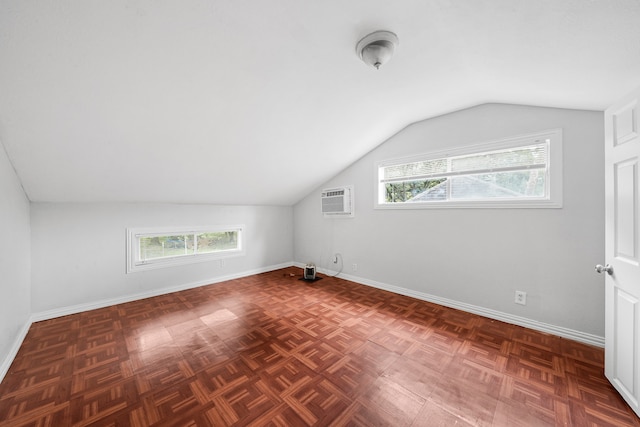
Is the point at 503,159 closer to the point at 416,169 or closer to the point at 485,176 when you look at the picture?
the point at 485,176

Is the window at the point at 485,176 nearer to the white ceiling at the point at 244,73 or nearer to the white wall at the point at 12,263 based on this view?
the white ceiling at the point at 244,73

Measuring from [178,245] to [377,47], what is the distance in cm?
373

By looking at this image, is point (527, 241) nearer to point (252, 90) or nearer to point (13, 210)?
point (252, 90)

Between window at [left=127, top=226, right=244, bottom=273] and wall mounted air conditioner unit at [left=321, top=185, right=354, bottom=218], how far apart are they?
1640mm

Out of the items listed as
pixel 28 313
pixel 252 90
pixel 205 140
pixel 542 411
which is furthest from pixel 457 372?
pixel 28 313

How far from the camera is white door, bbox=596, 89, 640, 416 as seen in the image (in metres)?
1.45

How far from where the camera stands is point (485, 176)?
2805mm

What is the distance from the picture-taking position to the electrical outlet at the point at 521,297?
2.49 metres

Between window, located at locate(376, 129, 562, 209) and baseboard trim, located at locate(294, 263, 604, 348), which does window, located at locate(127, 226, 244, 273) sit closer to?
baseboard trim, located at locate(294, 263, 604, 348)

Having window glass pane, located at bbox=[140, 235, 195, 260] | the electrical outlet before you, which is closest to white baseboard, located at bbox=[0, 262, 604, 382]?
the electrical outlet

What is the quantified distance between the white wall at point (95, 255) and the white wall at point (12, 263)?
142mm

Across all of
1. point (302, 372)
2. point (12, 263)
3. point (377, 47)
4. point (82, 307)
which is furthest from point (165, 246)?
point (377, 47)

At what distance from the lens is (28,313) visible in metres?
2.57

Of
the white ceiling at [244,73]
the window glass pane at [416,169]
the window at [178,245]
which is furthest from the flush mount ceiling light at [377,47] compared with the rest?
the window at [178,245]
